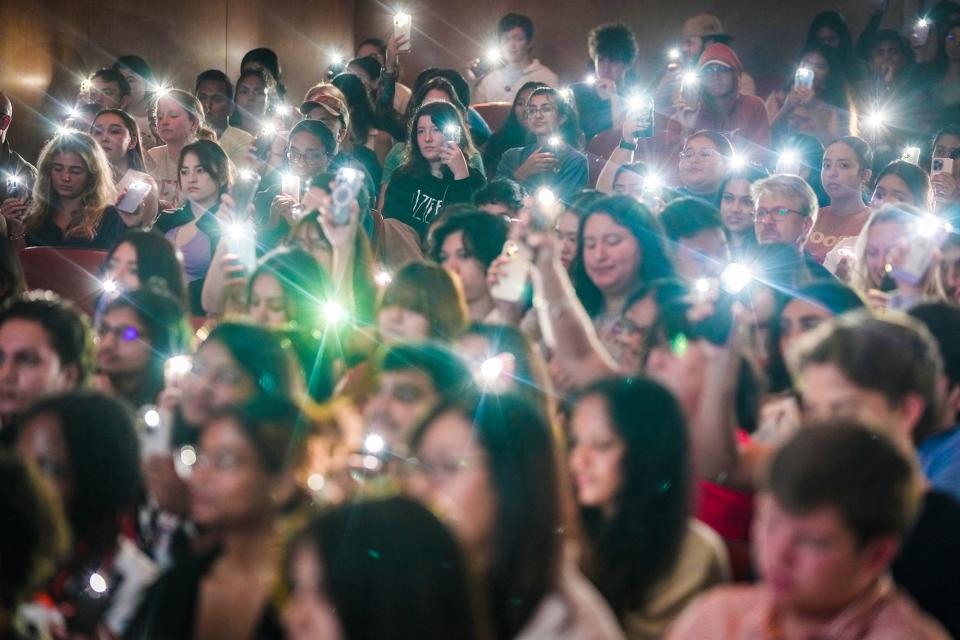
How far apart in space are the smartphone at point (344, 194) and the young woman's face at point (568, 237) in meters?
0.64

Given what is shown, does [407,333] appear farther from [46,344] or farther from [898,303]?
[898,303]

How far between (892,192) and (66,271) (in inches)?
112

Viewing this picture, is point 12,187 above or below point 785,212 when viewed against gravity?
above

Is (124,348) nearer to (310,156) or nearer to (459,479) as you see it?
(459,479)

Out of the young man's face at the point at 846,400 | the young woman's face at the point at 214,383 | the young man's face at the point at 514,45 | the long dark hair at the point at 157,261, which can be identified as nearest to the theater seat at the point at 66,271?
the long dark hair at the point at 157,261

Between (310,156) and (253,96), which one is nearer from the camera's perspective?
(310,156)

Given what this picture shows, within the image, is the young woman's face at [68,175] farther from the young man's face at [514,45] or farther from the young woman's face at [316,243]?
the young man's face at [514,45]

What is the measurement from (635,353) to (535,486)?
1068 mm

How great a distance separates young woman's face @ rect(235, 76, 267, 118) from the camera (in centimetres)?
607

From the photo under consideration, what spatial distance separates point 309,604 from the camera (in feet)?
4.67

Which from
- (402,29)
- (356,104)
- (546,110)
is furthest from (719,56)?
(402,29)

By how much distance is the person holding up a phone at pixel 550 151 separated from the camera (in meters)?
4.89

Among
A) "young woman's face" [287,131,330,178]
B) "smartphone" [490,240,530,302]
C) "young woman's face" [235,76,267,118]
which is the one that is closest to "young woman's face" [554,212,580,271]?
"smartphone" [490,240,530,302]

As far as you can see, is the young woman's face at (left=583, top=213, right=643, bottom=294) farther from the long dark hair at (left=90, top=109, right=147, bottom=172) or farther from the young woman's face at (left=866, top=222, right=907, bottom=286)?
the long dark hair at (left=90, top=109, right=147, bottom=172)
